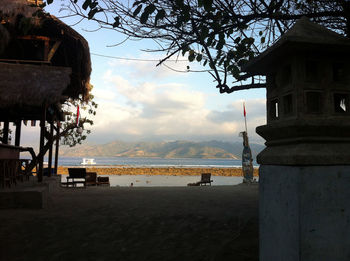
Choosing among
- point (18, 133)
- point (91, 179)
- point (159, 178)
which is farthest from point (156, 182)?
point (18, 133)

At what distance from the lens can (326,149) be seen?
88.7 inches

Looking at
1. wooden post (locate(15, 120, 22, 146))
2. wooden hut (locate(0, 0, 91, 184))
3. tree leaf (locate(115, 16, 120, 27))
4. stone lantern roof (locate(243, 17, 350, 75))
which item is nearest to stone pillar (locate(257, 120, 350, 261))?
stone lantern roof (locate(243, 17, 350, 75))

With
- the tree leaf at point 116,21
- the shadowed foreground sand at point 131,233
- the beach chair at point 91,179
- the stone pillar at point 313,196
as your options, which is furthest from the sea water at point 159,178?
the stone pillar at point 313,196

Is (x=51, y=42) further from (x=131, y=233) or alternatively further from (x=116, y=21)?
(x=131, y=233)

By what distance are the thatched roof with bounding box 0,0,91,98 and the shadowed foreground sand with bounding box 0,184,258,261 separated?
4654 millimetres

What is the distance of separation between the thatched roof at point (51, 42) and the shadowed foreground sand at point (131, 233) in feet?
15.3

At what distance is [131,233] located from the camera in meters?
4.57

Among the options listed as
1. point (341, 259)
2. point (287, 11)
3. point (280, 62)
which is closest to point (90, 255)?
point (341, 259)

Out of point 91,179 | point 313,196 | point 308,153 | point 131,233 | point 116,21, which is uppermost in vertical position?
point 116,21

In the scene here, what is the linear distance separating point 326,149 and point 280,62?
0.84 metres

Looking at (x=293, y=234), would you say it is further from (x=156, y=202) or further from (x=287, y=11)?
(x=156, y=202)

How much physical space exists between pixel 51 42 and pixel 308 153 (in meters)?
9.79

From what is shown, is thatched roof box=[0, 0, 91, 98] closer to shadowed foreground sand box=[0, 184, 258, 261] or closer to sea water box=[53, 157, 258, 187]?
shadowed foreground sand box=[0, 184, 258, 261]

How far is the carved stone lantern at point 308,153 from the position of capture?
2.18 metres
